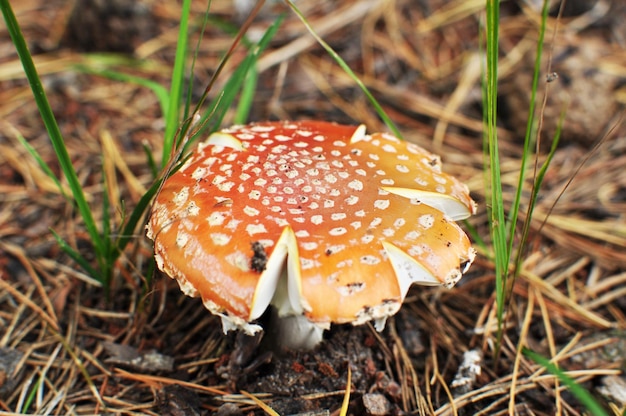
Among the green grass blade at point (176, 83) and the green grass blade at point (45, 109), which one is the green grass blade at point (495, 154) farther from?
the green grass blade at point (45, 109)

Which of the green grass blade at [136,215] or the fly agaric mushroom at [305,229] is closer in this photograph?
the fly agaric mushroom at [305,229]

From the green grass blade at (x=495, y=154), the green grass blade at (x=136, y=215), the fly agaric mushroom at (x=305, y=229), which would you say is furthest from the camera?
the green grass blade at (x=136, y=215)

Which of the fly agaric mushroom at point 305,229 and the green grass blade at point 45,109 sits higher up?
the green grass blade at point 45,109

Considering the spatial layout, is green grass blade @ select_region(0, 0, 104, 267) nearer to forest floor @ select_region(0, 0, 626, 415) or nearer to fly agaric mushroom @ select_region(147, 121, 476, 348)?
forest floor @ select_region(0, 0, 626, 415)

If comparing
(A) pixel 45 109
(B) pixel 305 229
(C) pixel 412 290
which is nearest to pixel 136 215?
(A) pixel 45 109

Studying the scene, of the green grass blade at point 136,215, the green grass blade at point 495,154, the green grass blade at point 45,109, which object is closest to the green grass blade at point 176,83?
the green grass blade at point 136,215

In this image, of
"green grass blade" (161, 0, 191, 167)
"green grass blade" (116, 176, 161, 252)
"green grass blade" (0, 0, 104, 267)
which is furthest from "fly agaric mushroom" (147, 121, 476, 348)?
"green grass blade" (0, 0, 104, 267)

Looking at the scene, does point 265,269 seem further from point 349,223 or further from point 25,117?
point 25,117

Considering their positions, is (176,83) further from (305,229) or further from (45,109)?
(305,229)
